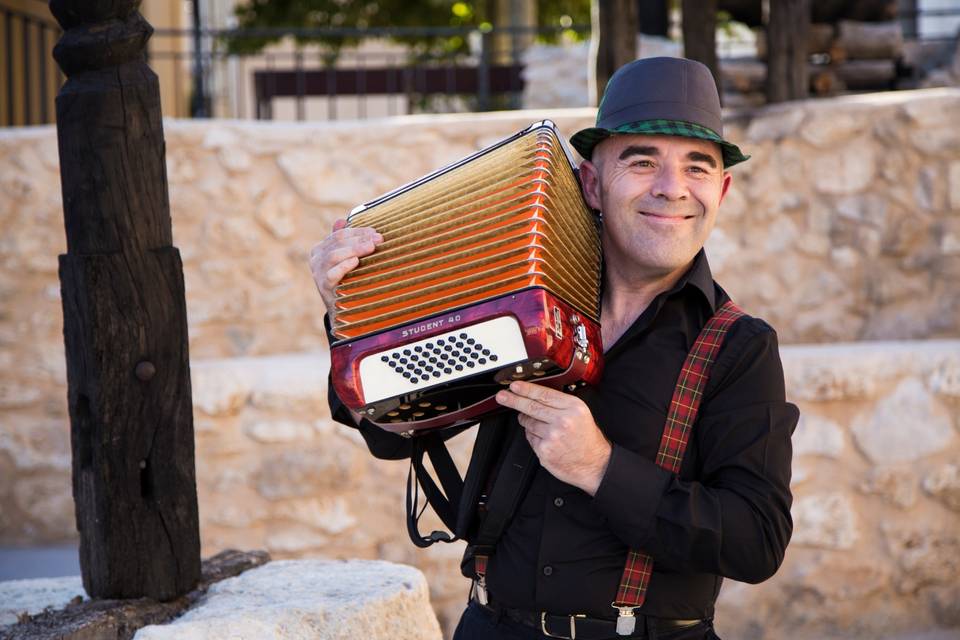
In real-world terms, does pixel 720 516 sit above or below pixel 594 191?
below

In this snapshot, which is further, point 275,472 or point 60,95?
point 275,472

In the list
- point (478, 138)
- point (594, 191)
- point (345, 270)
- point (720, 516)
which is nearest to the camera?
point (720, 516)

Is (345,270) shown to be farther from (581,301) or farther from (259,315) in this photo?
(259,315)

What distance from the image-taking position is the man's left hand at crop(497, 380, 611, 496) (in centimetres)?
182

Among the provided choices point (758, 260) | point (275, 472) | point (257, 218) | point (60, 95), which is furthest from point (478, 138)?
point (60, 95)

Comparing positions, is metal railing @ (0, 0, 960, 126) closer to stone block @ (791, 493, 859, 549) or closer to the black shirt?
stone block @ (791, 493, 859, 549)

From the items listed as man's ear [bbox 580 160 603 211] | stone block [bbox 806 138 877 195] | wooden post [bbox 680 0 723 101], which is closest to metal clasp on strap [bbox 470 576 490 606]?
man's ear [bbox 580 160 603 211]

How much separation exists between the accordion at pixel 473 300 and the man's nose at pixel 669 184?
5.7 inches

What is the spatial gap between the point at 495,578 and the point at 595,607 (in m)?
0.19

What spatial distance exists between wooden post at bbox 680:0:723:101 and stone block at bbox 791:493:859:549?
1.96 meters

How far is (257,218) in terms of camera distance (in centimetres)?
509

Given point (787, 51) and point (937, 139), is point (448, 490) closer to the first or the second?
point (937, 139)

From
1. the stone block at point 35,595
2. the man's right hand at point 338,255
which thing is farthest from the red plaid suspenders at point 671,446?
the stone block at point 35,595

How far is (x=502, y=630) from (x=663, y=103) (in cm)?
94
